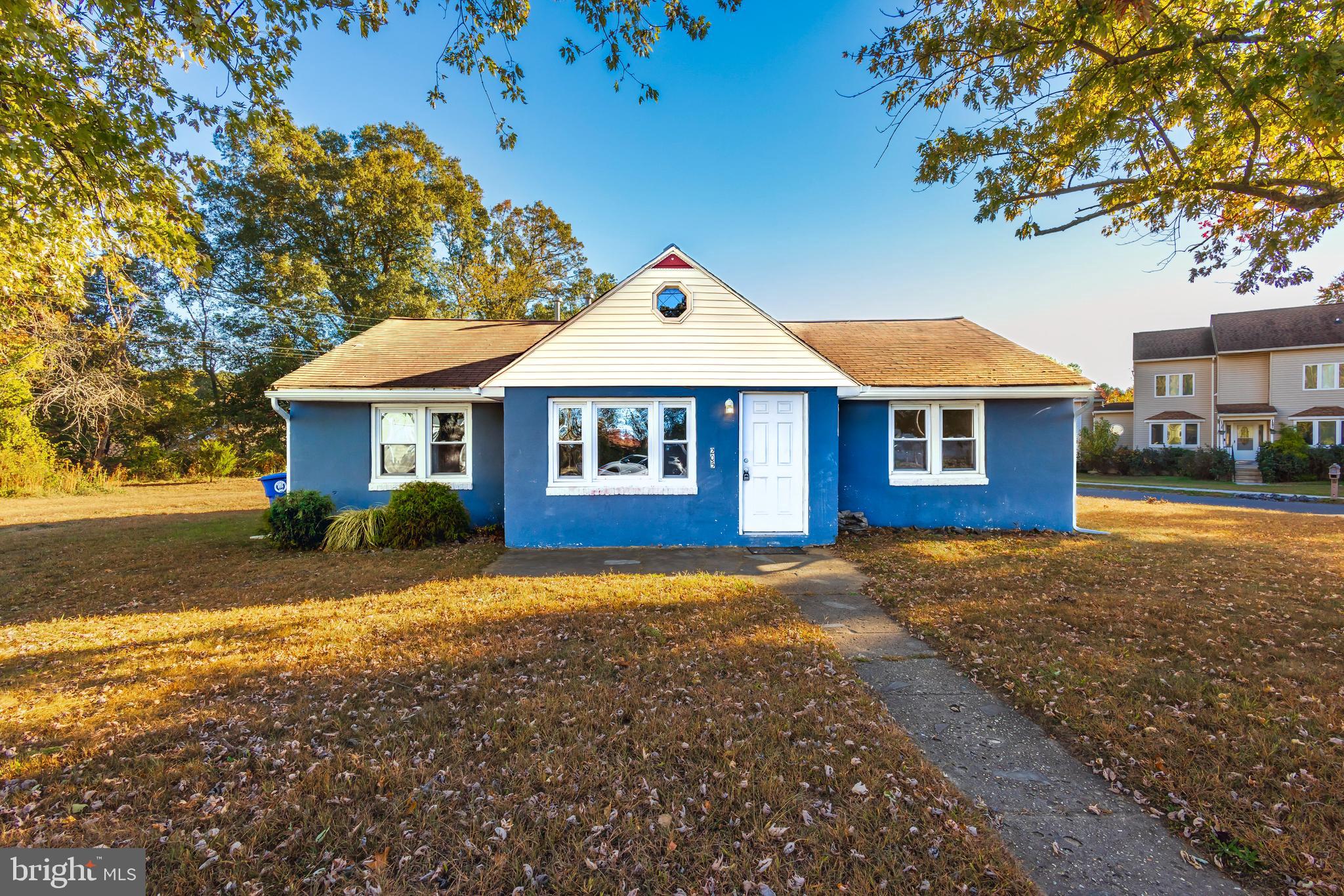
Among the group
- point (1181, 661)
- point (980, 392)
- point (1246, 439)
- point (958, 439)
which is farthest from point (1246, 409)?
point (1181, 661)

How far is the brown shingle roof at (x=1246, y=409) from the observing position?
91.1 ft

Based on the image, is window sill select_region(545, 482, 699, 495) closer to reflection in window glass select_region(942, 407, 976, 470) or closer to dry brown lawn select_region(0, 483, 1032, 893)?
dry brown lawn select_region(0, 483, 1032, 893)

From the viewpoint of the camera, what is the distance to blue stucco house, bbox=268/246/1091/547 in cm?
911

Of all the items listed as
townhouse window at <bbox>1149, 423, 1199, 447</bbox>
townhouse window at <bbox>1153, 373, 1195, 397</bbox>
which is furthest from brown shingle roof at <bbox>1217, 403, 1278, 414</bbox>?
townhouse window at <bbox>1153, 373, 1195, 397</bbox>

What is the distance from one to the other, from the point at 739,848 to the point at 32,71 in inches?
354

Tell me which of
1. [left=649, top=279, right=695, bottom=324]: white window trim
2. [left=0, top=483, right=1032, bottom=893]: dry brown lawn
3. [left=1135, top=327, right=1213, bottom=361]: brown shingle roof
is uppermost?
[left=1135, top=327, right=1213, bottom=361]: brown shingle roof

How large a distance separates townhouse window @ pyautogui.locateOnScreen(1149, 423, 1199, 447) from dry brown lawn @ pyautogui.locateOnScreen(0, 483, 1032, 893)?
Result: 37634 millimetres

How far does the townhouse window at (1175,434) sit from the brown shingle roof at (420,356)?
121ft

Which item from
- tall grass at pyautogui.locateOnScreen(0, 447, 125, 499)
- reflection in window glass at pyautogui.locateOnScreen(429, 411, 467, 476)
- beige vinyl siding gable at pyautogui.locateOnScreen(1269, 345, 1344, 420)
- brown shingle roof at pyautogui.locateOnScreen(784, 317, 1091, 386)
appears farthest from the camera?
beige vinyl siding gable at pyautogui.locateOnScreen(1269, 345, 1344, 420)

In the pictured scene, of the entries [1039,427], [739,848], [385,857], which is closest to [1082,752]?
[739,848]

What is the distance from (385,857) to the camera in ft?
8.08

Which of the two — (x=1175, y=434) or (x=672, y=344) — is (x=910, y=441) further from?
(x=1175, y=434)

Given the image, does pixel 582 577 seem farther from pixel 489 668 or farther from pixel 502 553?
pixel 489 668

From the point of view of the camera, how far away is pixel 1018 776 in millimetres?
3131
